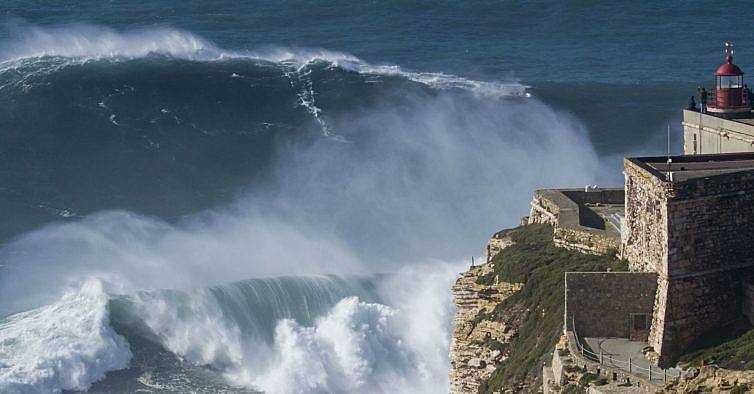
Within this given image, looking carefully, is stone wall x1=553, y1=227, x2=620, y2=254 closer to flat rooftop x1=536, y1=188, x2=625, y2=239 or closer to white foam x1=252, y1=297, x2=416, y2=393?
flat rooftop x1=536, y1=188, x2=625, y2=239

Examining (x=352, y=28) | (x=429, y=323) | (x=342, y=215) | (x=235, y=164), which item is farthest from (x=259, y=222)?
(x=352, y=28)

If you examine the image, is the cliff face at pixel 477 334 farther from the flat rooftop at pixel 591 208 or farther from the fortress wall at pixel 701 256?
the fortress wall at pixel 701 256


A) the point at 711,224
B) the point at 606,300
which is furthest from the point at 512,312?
the point at 711,224

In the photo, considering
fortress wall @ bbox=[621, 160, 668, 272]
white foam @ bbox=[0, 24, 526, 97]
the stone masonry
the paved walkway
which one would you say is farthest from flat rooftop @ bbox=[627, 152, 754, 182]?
white foam @ bbox=[0, 24, 526, 97]

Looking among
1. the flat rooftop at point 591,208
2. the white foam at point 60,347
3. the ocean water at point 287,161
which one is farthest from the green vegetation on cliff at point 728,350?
the white foam at point 60,347

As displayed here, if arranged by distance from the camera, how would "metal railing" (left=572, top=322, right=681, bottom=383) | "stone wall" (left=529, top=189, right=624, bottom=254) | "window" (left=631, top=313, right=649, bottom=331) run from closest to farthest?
"metal railing" (left=572, top=322, right=681, bottom=383) → "window" (left=631, top=313, right=649, bottom=331) → "stone wall" (left=529, top=189, right=624, bottom=254)

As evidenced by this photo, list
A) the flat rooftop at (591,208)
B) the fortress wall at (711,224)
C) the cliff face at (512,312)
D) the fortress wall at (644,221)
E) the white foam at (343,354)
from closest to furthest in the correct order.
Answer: the fortress wall at (711,224) → the fortress wall at (644,221) → the cliff face at (512,312) → the flat rooftop at (591,208) → the white foam at (343,354)

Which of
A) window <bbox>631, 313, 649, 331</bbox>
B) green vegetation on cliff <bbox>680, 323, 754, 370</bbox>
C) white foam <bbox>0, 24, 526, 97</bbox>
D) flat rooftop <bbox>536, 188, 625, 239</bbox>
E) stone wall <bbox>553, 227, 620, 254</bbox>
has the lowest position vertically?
green vegetation on cliff <bbox>680, 323, 754, 370</bbox>

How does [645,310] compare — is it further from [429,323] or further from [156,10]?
[156,10]
